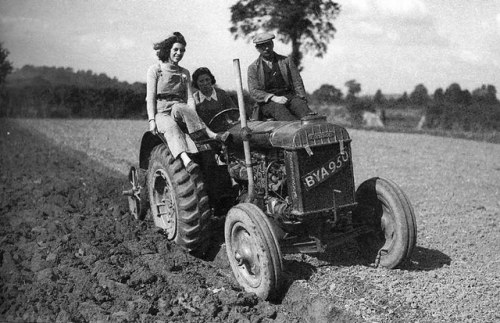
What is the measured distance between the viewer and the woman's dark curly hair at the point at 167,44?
524 centimetres

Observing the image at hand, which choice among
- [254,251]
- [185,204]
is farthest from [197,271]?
[254,251]

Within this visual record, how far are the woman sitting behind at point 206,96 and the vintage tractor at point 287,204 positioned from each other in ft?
1.77

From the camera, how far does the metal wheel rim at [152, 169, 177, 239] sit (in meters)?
5.21

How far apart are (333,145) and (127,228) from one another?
2.92 meters

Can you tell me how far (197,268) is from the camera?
191 inches

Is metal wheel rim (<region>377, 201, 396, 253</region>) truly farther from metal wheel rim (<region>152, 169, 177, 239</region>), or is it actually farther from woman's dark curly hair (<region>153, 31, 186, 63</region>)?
woman's dark curly hair (<region>153, 31, 186, 63</region>)

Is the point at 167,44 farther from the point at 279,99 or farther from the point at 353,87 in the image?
the point at 353,87

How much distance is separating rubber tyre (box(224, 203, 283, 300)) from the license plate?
1.67 ft

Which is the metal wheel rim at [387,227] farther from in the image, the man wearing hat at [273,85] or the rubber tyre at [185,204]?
the rubber tyre at [185,204]

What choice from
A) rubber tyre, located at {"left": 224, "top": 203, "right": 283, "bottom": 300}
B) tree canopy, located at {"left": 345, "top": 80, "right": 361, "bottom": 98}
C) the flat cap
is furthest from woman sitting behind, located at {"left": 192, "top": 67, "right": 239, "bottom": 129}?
tree canopy, located at {"left": 345, "top": 80, "right": 361, "bottom": 98}

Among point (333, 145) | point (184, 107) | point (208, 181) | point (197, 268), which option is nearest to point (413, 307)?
point (333, 145)

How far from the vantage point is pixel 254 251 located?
165 inches

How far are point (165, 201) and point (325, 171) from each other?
207 cm

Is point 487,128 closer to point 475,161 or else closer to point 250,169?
point 475,161
